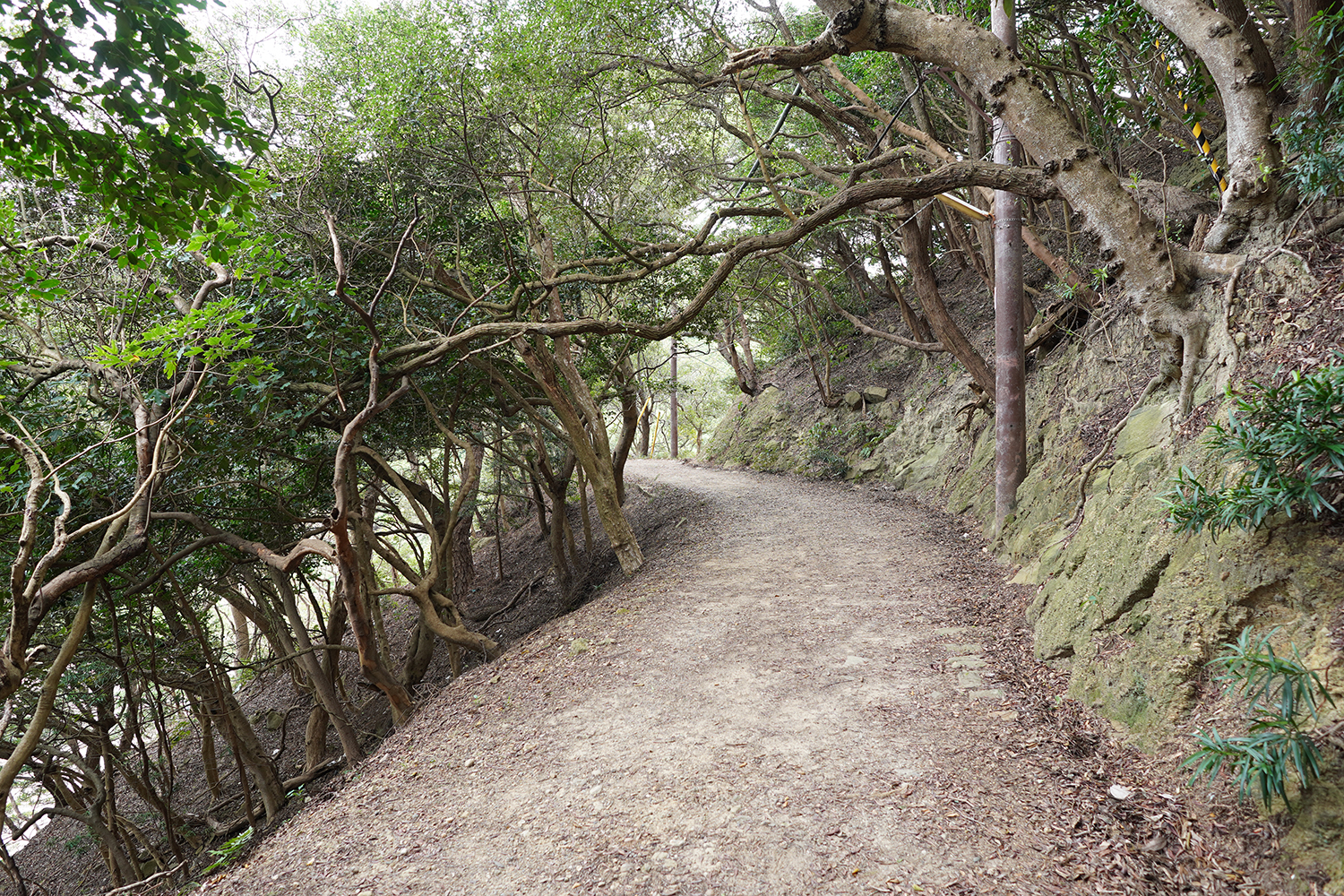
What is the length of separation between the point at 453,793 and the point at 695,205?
10994mm

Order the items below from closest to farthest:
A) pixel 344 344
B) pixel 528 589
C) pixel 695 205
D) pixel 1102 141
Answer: pixel 344 344, pixel 1102 141, pixel 528 589, pixel 695 205

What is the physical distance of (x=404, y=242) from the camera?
571 centimetres

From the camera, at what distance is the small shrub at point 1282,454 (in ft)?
9.32

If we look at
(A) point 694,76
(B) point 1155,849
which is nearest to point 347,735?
(B) point 1155,849

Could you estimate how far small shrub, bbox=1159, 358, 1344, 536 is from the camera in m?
2.84

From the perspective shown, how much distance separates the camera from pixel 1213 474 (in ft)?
12.5

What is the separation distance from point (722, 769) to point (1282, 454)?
10.4ft

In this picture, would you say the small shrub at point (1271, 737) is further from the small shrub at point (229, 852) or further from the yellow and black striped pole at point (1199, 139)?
the small shrub at point (229, 852)

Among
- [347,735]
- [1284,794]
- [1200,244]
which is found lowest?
[347,735]

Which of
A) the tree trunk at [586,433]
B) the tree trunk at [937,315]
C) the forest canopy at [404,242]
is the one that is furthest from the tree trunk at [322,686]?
the tree trunk at [937,315]

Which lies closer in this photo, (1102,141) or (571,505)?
(1102,141)

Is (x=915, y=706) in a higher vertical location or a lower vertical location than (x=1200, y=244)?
lower

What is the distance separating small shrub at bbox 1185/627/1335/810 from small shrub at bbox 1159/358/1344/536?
25.4 inches

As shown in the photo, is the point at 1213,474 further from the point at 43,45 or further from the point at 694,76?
the point at 694,76
